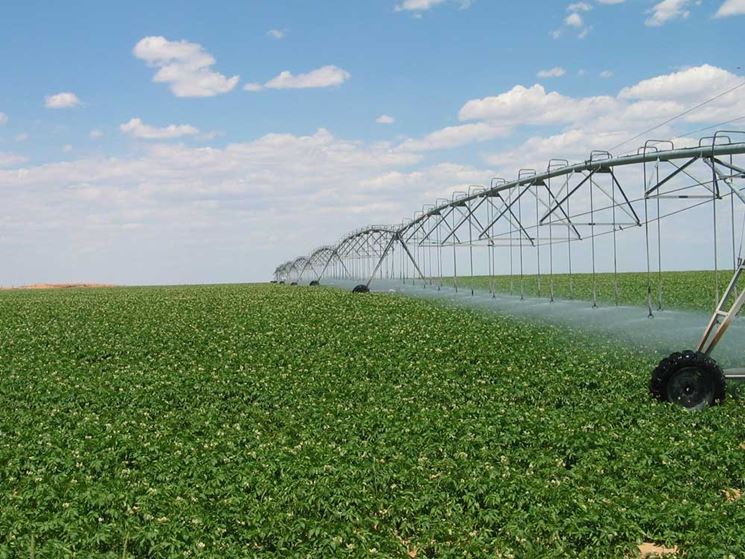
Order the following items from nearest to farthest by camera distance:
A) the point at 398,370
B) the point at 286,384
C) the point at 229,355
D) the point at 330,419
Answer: the point at 330,419, the point at 286,384, the point at 398,370, the point at 229,355

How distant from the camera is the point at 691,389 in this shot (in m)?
16.4

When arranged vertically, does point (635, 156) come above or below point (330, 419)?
above

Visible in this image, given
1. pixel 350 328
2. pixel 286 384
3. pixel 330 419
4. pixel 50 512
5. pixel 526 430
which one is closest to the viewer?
pixel 50 512

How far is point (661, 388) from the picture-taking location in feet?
55.0

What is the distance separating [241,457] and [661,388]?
8.47 meters

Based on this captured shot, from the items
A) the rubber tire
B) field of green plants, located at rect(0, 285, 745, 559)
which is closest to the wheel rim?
the rubber tire

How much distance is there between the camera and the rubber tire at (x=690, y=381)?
1611 cm

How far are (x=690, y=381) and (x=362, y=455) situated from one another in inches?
280

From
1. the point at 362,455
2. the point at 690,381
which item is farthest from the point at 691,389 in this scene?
the point at 362,455

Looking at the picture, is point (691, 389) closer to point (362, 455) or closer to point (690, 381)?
point (690, 381)

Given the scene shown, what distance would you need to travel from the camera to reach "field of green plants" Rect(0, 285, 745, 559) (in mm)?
9781

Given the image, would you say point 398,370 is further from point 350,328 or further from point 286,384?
point 350,328

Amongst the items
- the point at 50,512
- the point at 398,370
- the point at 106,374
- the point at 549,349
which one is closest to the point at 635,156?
the point at 549,349

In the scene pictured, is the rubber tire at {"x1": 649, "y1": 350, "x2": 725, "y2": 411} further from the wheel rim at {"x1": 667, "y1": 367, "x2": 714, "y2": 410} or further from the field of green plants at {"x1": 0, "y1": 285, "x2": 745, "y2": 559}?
the field of green plants at {"x1": 0, "y1": 285, "x2": 745, "y2": 559}
